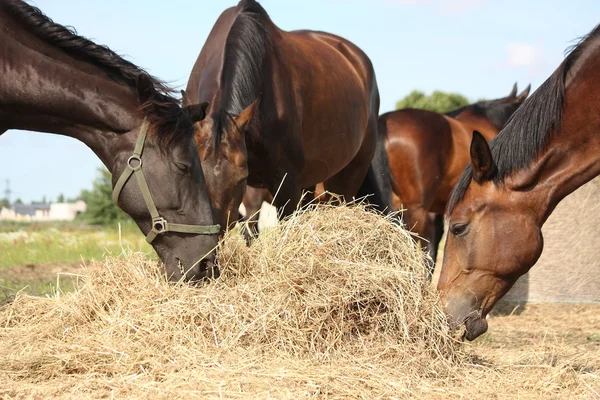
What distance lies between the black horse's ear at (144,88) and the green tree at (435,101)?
25453 millimetres

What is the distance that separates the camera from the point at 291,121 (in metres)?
5.61

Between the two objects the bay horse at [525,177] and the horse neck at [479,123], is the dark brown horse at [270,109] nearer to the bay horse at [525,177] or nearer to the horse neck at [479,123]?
the bay horse at [525,177]

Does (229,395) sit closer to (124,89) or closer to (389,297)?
(389,297)

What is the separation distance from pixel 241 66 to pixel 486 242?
84.5 inches

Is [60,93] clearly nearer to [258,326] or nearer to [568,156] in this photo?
[258,326]

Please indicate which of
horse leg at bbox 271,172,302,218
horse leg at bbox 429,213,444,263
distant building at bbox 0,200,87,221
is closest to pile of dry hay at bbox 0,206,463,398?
horse leg at bbox 271,172,302,218

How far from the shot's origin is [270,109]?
17.7 feet

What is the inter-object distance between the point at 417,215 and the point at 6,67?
5678 millimetres

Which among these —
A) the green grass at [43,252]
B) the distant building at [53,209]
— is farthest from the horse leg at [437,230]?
the distant building at [53,209]

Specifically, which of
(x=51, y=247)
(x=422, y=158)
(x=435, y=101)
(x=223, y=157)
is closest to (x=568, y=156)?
(x=223, y=157)

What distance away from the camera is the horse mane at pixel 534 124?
3969 mm

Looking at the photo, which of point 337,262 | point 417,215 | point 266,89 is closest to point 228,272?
point 337,262

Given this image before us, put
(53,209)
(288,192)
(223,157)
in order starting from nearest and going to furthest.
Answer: (223,157) → (288,192) → (53,209)

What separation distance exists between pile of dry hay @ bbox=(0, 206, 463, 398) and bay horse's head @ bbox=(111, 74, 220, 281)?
0.15m
